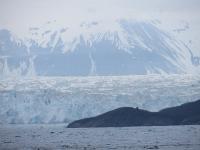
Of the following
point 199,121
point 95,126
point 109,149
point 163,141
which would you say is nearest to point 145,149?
point 109,149

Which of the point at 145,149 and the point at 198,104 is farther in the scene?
the point at 198,104

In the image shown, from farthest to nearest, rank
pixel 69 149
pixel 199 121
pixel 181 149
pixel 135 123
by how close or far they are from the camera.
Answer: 1. pixel 135 123
2. pixel 199 121
3. pixel 69 149
4. pixel 181 149

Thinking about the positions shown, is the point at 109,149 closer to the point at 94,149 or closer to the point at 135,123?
the point at 94,149

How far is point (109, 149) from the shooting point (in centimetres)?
9319

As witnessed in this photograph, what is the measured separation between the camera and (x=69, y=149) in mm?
94375

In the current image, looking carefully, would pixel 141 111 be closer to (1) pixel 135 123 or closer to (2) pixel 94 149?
(1) pixel 135 123

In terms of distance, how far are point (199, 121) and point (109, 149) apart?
87116mm

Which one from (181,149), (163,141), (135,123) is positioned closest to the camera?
(181,149)

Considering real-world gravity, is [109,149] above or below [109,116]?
above

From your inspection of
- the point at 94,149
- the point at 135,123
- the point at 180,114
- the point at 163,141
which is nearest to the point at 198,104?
the point at 180,114

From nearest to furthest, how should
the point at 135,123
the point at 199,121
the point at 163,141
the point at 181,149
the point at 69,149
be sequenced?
the point at 181,149, the point at 69,149, the point at 163,141, the point at 199,121, the point at 135,123

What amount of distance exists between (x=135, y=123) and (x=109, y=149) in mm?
96328

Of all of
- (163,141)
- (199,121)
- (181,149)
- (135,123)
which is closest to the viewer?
(181,149)

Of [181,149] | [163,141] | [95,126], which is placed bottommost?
[95,126]
